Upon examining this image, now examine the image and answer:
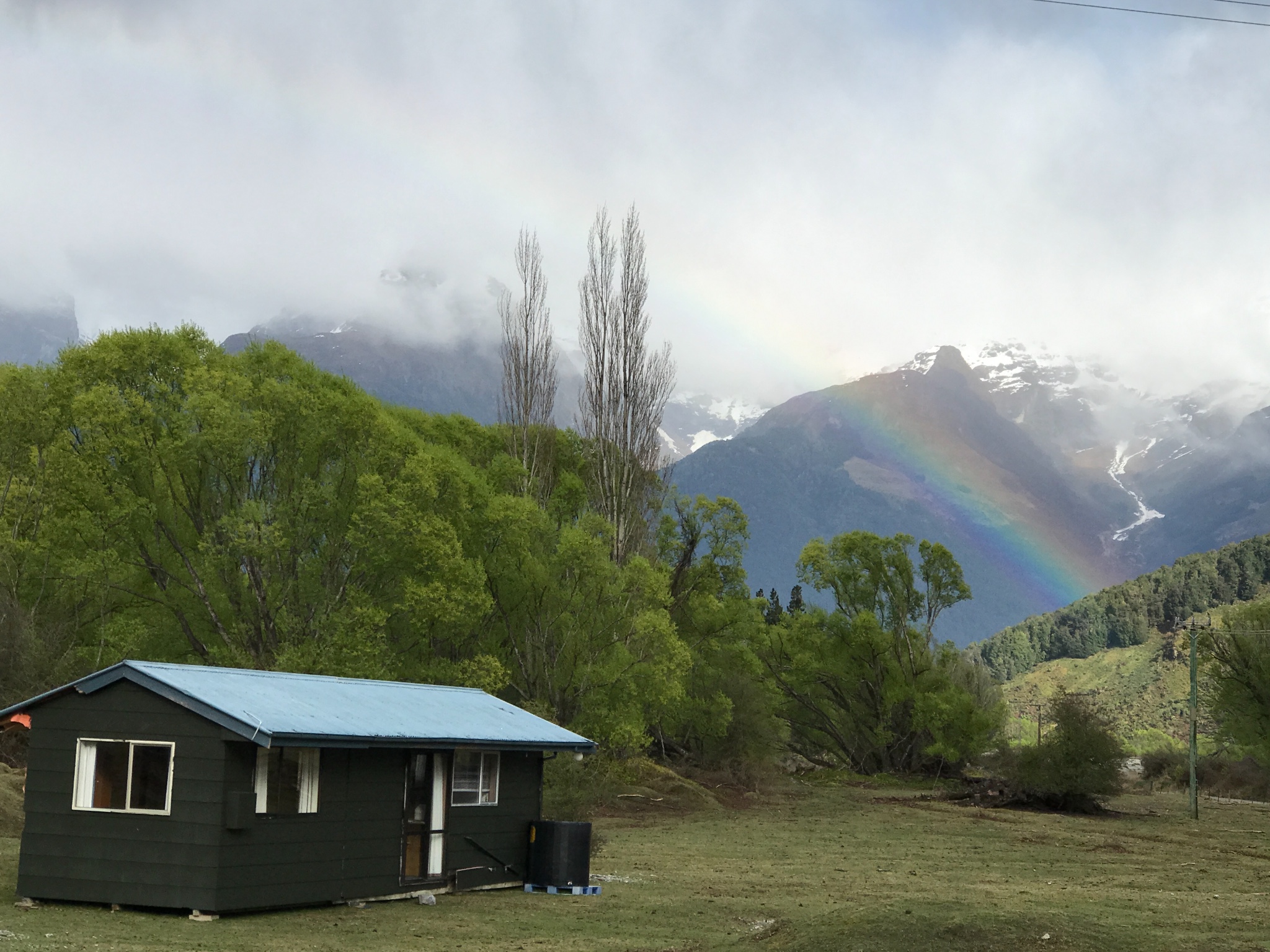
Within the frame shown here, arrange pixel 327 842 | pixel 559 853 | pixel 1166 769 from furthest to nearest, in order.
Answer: pixel 1166 769, pixel 559 853, pixel 327 842

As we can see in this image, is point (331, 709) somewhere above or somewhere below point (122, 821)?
above

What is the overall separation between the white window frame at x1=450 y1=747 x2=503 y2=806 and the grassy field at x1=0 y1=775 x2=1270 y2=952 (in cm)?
145

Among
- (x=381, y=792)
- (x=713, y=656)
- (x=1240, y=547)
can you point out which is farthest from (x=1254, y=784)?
(x=1240, y=547)

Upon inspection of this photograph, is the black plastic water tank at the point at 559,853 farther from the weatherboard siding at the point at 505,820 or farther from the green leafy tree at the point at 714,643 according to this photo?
the green leafy tree at the point at 714,643

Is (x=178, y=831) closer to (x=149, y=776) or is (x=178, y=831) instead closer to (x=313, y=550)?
(x=149, y=776)

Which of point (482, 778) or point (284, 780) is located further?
point (482, 778)

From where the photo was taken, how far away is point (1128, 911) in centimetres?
1886

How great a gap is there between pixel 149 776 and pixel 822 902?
1059cm

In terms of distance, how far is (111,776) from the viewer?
1603cm

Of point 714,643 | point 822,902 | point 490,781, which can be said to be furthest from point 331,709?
point 714,643

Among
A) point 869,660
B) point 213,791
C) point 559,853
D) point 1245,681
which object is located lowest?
point 559,853

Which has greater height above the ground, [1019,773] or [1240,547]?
[1240,547]

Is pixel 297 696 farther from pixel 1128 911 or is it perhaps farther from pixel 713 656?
pixel 713 656

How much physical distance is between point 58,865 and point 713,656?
125ft
